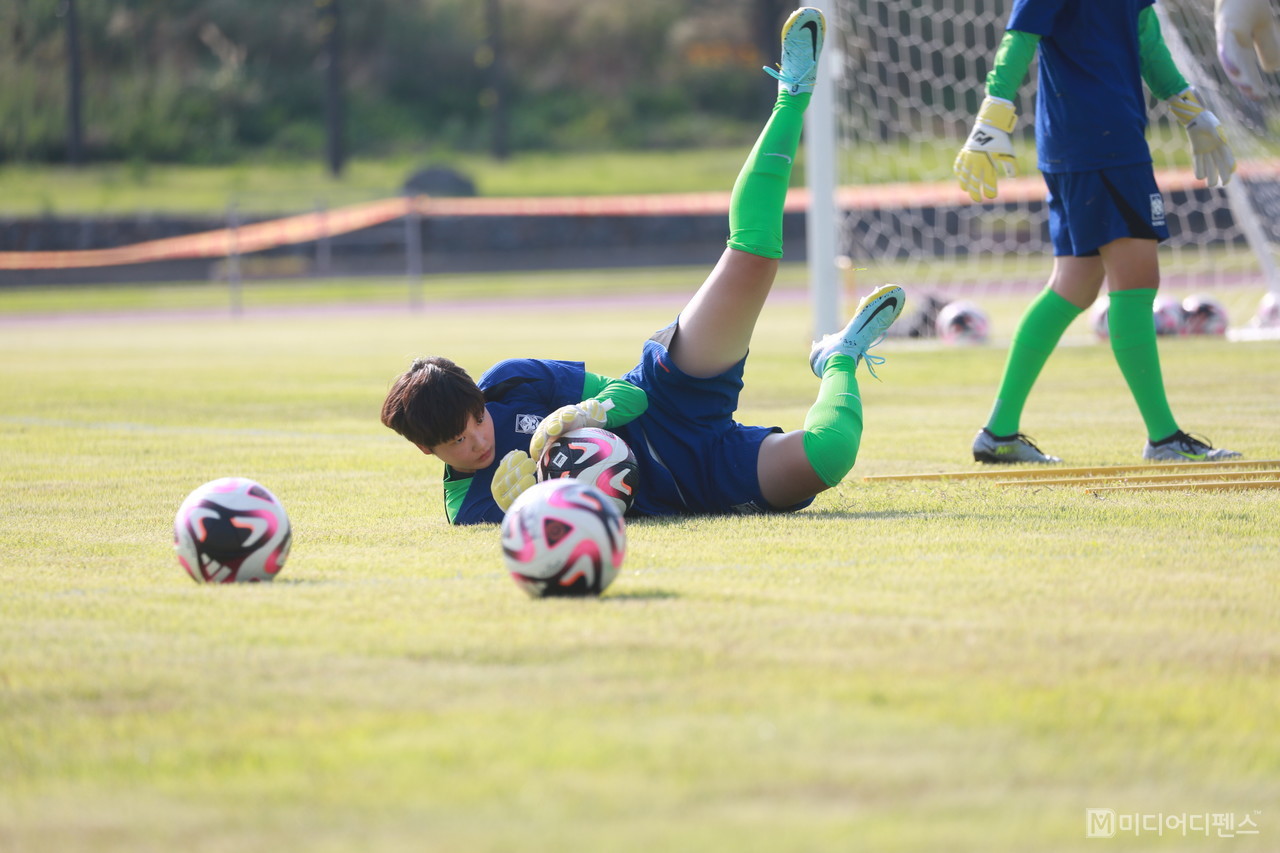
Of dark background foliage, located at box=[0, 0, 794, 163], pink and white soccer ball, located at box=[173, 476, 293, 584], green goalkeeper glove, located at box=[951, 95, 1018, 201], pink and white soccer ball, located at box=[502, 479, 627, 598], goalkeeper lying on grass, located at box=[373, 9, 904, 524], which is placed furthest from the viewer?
dark background foliage, located at box=[0, 0, 794, 163]

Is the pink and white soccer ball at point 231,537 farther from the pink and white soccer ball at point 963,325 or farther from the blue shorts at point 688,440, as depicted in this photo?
the pink and white soccer ball at point 963,325

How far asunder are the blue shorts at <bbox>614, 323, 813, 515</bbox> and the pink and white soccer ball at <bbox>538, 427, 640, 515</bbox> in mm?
263

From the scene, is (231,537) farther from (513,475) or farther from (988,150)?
(988,150)

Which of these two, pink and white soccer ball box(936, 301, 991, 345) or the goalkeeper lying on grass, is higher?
the goalkeeper lying on grass

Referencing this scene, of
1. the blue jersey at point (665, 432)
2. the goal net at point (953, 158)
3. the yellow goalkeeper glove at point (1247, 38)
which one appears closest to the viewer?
the blue jersey at point (665, 432)

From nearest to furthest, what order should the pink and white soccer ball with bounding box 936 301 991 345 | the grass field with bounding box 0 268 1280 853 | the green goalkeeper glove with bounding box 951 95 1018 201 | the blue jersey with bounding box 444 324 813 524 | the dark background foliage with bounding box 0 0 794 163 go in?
the grass field with bounding box 0 268 1280 853
the blue jersey with bounding box 444 324 813 524
the green goalkeeper glove with bounding box 951 95 1018 201
the pink and white soccer ball with bounding box 936 301 991 345
the dark background foliage with bounding box 0 0 794 163

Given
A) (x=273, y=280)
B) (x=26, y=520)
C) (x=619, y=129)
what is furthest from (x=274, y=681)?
(x=619, y=129)

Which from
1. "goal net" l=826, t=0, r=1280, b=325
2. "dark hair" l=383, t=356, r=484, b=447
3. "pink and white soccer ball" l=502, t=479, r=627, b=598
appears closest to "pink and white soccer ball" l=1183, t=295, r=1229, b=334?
"goal net" l=826, t=0, r=1280, b=325

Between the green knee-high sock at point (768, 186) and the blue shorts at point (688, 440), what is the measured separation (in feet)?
1.33

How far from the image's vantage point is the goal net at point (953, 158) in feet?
47.6

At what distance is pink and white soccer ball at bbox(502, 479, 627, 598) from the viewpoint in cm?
396

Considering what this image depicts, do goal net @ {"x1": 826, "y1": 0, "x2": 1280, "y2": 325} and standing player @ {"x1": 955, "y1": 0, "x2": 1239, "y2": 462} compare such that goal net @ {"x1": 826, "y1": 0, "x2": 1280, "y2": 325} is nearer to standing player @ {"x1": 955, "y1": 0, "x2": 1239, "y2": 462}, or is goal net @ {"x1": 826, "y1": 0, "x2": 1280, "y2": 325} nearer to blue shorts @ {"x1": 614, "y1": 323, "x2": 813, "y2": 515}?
standing player @ {"x1": 955, "y1": 0, "x2": 1239, "y2": 462}

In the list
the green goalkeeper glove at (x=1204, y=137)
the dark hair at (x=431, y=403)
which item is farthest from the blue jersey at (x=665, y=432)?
the green goalkeeper glove at (x=1204, y=137)

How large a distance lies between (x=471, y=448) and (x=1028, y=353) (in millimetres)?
2932
